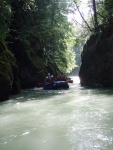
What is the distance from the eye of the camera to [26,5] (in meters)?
26.5

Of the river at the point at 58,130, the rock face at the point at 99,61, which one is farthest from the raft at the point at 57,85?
the river at the point at 58,130

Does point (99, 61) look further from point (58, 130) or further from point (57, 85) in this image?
point (58, 130)

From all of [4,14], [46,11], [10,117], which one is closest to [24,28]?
[46,11]

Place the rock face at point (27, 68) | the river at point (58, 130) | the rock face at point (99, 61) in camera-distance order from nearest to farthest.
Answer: the river at point (58, 130)
the rock face at point (27, 68)
the rock face at point (99, 61)

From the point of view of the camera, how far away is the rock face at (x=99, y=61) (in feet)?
71.6

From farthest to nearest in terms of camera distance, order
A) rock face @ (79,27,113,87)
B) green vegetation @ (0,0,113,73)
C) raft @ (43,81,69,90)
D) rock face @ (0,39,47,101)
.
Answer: green vegetation @ (0,0,113,73) → rock face @ (79,27,113,87) → raft @ (43,81,69,90) → rock face @ (0,39,47,101)

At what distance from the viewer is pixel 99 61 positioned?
2327cm

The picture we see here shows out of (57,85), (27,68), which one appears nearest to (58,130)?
(57,85)

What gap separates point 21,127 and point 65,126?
1.33m

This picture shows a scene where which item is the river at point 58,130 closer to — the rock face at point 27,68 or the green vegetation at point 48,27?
the rock face at point 27,68

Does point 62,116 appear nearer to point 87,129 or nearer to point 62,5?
point 87,129

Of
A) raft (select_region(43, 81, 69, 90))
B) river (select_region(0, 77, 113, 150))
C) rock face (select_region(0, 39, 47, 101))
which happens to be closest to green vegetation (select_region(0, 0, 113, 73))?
rock face (select_region(0, 39, 47, 101))

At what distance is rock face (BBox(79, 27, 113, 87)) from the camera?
71.6 feet

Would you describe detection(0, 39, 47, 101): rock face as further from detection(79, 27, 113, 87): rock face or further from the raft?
detection(79, 27, 113, 87): rock face
